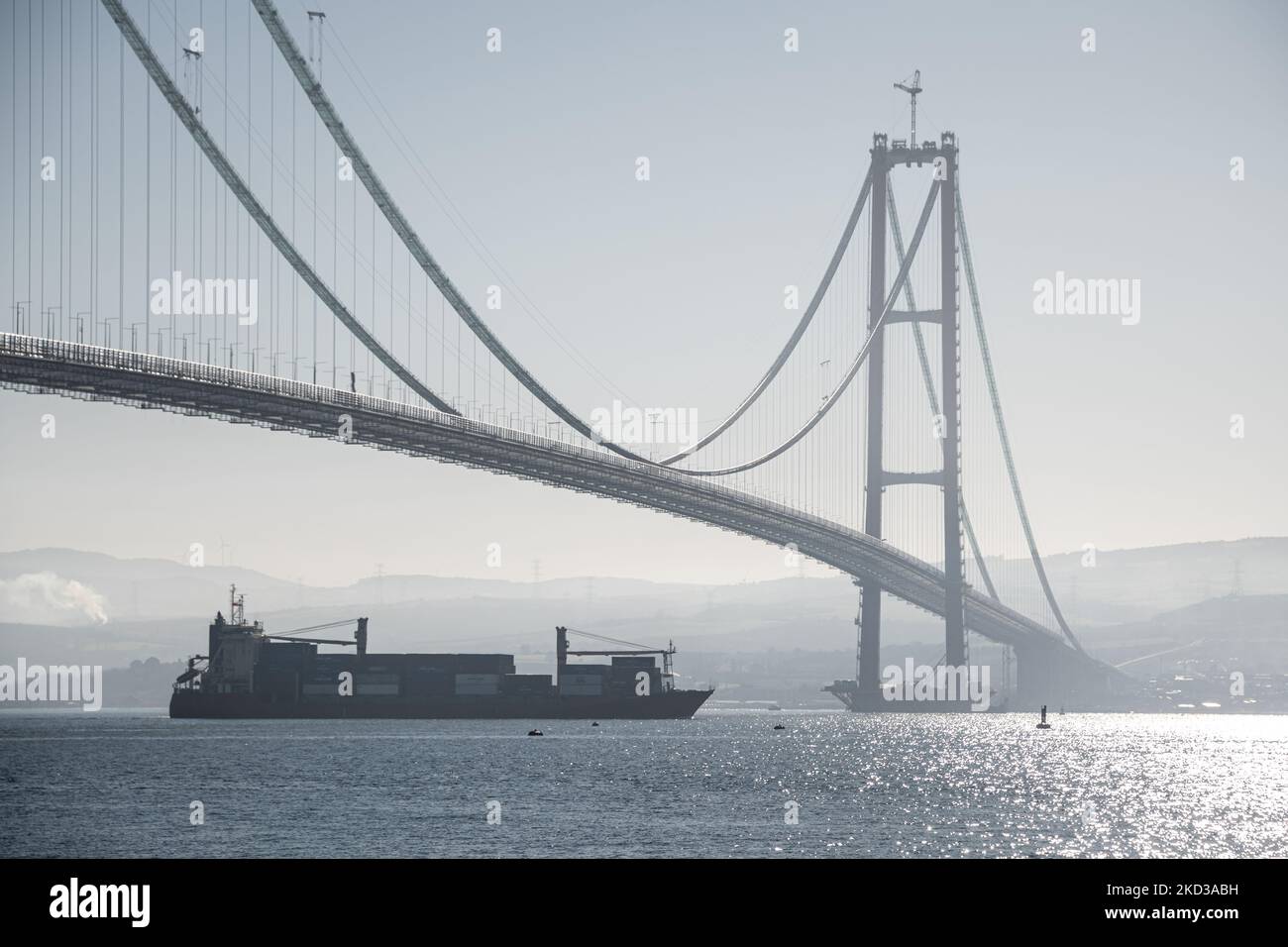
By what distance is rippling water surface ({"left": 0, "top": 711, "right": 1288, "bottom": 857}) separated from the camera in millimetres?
33469

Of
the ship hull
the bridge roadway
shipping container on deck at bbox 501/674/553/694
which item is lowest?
the ship hull

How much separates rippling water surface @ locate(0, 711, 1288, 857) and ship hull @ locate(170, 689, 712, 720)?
18.7 metres

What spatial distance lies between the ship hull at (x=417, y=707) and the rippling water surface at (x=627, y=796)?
18734 millimetres

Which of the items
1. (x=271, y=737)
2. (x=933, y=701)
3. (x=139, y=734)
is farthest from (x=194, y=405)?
(x=933, y=701)

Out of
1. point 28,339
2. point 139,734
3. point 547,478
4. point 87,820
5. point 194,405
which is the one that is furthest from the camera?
point 139,734

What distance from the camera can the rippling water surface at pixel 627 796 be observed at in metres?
33.5

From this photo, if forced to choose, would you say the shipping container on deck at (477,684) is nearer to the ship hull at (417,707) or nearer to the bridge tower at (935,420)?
the ship hull at (417,707)

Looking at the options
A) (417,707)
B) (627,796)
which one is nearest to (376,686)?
(417,707)

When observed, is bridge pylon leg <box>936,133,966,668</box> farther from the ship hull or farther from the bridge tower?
the ship hull

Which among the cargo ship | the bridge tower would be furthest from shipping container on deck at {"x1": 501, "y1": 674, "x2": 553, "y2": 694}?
the bridge tower

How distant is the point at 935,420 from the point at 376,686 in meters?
41.5

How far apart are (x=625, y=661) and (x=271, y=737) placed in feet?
131

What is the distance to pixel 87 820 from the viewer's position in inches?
1484
